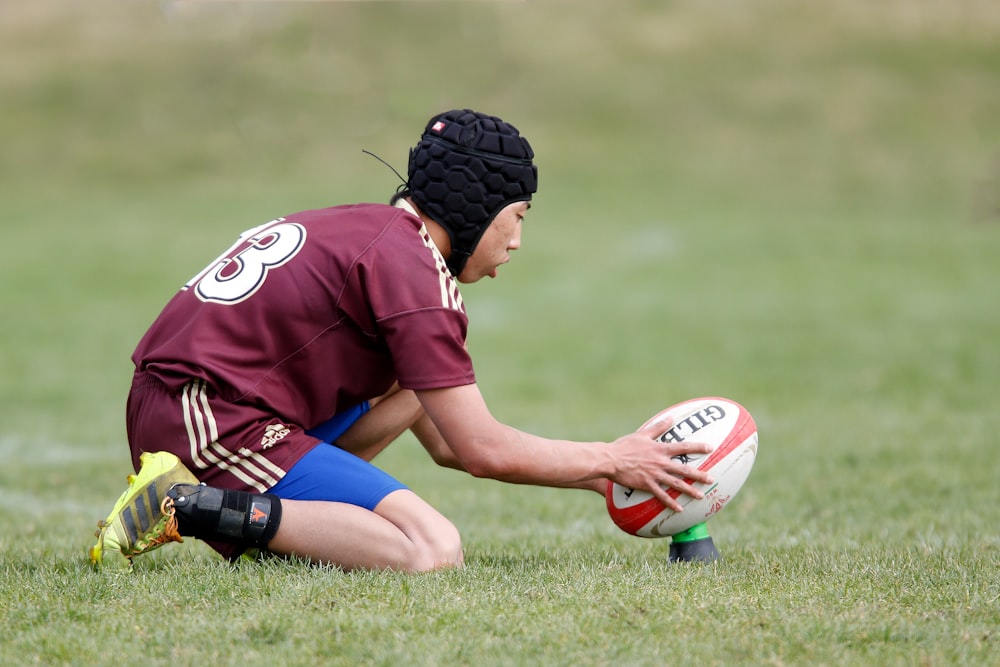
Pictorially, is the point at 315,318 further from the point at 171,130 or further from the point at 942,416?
the point at 171,130

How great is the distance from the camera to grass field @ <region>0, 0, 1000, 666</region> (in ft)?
11.8

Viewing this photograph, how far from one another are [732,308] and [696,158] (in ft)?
47.7

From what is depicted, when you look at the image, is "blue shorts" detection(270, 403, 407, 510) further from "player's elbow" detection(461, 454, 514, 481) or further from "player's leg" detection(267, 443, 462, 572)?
"player's elbow" detection(461, 454, 514, 481)

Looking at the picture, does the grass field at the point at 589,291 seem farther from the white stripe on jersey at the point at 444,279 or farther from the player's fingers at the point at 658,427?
the white stripe on jersey at the point at 444,279

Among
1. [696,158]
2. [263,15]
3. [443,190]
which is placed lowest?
[696,158]

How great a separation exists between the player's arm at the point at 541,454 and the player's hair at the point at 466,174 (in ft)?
2.09

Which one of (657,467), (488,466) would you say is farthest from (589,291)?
(488,466)

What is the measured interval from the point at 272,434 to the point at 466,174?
1.17 m

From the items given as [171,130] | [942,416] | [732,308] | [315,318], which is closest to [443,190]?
[315,318]

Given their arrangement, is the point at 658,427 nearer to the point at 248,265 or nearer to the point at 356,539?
the point at 356,539

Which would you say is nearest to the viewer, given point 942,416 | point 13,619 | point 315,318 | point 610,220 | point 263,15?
point 13,619

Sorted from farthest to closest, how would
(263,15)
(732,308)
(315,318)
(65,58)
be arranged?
(65,58)
(263,15)
(732,308)
(315,318)

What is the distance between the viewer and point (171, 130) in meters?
32.5

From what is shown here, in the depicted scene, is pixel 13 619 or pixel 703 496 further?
pixel 703 496
